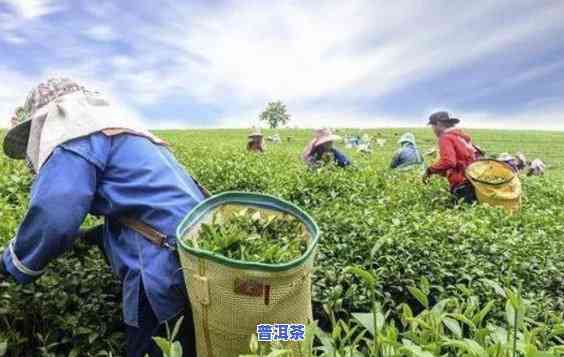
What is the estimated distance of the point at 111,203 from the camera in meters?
2.38

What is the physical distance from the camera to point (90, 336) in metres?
2.81

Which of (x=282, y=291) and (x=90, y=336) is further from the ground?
(x=282, y=291)

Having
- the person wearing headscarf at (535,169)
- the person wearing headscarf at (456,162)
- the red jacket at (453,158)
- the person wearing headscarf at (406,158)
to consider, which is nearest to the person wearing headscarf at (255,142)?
the person wearing headscarf at (406,158)

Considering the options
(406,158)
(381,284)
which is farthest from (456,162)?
(381,284)

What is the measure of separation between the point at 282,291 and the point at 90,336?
124cm

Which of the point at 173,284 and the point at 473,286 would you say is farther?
the point at 473,286

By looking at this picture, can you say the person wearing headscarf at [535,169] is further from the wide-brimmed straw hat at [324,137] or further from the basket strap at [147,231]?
the basket strap at [147,231]

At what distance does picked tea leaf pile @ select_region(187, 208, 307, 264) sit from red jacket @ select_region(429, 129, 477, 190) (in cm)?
511

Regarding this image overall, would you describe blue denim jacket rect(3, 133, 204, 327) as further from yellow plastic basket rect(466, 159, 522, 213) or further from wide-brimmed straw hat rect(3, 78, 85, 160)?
yellow plastic basket rect(466, 159, 522, 213)

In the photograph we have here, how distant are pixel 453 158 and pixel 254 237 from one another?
5.39m

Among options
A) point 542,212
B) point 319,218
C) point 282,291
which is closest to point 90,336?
point 282,291

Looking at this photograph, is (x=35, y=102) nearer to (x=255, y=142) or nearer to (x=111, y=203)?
(x=111, y=203)

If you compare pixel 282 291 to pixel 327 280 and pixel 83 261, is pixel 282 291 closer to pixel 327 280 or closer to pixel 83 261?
→ pixel 327 280

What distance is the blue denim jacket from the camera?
2.21 metres
